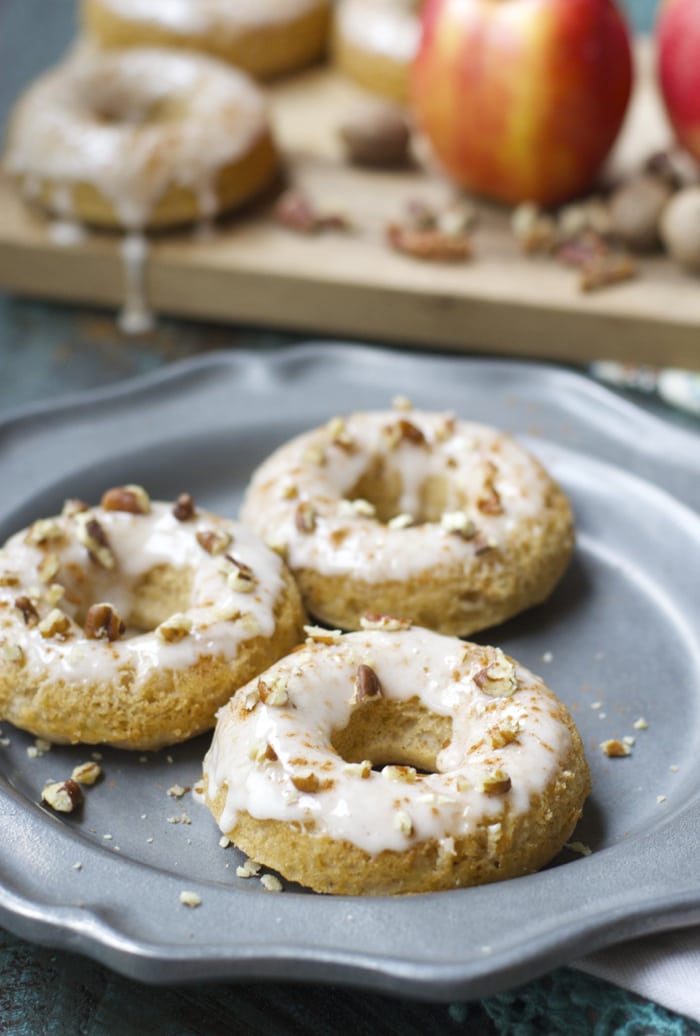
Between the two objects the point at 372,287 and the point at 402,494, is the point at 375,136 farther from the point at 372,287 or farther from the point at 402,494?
the point at 402,494

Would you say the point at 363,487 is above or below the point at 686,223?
below

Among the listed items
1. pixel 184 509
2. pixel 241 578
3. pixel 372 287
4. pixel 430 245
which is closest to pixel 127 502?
pixel 184 509

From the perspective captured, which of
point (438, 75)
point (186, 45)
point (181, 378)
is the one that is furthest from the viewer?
point (186, 45)

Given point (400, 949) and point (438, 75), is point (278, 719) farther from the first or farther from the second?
point (438, 75)

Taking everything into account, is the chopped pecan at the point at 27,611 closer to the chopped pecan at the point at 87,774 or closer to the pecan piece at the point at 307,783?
the chopped pecan at the point at 87,774

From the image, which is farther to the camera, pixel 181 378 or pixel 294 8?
pixel 294 8

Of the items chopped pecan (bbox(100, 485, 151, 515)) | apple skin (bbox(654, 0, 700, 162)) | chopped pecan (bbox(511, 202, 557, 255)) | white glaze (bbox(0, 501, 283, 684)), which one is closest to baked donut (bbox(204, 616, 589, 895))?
white glaze (bbox(0, 501, 283, 684))

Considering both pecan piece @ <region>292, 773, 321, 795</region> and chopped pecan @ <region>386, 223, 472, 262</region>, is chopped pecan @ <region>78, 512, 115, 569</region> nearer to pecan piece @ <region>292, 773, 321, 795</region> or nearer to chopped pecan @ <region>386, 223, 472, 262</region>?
pecan piece @ <region>292, 773, 321, 795</region>

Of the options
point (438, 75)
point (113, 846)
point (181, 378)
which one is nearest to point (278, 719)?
point (113, 846)
